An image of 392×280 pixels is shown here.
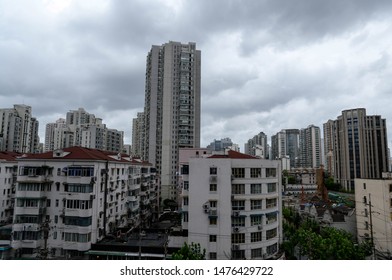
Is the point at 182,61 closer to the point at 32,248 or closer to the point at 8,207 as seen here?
the point at 8,207

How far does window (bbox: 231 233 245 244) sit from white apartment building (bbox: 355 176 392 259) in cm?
436

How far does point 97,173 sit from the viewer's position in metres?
8.25

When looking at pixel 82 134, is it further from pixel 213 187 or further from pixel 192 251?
pixel 192 251

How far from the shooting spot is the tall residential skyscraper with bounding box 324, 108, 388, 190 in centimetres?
1330

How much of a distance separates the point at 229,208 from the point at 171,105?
48.7ft

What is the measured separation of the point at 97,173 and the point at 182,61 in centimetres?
1517

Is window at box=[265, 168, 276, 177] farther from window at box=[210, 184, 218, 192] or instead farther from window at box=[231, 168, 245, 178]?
window at box=[210, 184, 218, 192]

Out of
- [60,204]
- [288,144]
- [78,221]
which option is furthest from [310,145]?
[60,204]

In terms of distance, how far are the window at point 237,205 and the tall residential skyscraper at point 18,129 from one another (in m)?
17.4

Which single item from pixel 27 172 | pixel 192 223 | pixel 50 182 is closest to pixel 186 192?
pixel 192 223

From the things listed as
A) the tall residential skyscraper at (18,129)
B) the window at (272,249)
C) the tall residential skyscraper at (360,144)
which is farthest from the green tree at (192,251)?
the tall residential skyscraper at (18,129)

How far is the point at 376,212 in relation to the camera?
8984 mm

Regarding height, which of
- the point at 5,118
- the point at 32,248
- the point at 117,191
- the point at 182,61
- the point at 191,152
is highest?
the point at 182,61
